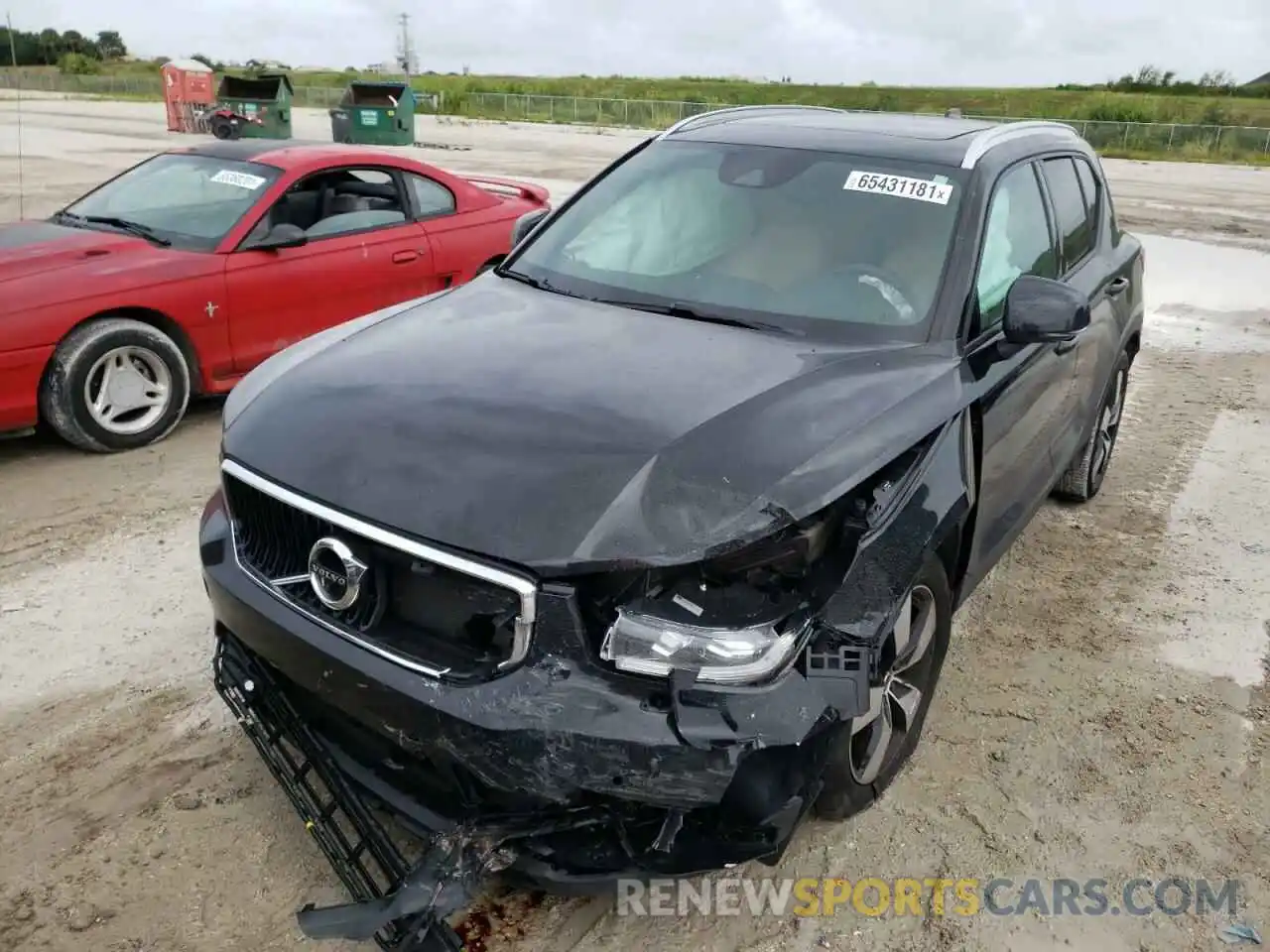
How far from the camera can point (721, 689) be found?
6.98 ft

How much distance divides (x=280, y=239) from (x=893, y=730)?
451cm

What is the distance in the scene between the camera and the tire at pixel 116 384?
16.7ft

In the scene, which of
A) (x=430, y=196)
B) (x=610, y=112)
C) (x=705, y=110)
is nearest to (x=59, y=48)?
(x=610, y=112)

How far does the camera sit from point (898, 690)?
2885 millimetres

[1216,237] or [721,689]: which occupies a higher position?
[721,689]

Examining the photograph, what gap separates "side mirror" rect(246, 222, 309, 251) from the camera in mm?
Result: 5836

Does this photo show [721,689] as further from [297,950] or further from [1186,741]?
[1186,741]

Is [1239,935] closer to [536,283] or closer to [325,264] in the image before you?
[536,283]

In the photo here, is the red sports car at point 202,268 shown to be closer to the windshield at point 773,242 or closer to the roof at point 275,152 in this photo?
the roof at point 275,152

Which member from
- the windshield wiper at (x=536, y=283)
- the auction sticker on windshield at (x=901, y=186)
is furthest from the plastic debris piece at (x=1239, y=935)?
the windshield wiper at (x=536, y=283)

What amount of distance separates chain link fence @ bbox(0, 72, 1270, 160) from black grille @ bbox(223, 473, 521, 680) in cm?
1632

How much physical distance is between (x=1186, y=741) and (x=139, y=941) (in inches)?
121

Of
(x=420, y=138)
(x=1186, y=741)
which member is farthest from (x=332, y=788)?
(x=420, y=138)

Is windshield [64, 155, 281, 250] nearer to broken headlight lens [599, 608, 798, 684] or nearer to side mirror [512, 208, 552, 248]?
side mirror [512, 208, 552, 248]
